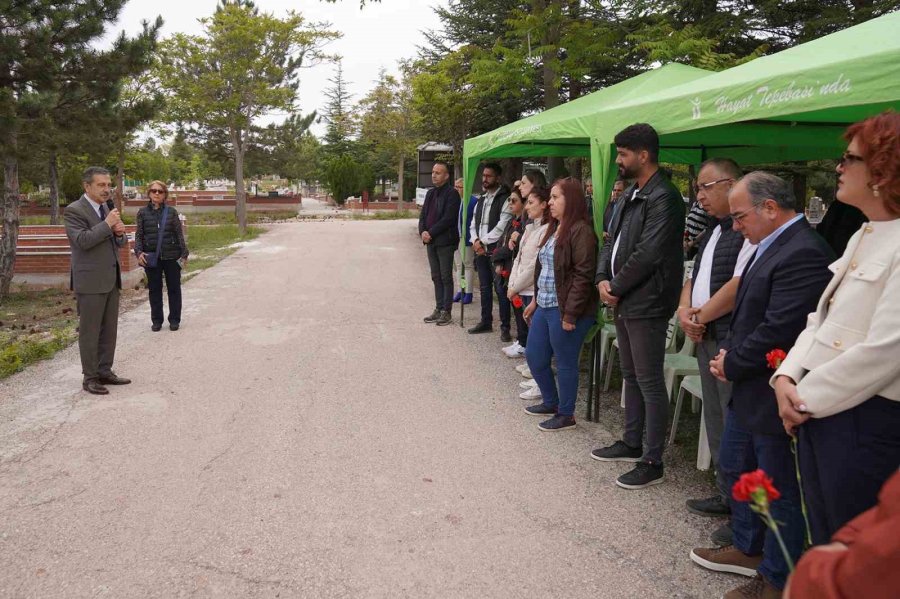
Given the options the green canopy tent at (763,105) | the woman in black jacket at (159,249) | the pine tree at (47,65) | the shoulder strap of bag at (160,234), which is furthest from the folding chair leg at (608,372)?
the pine tree at (47,65)

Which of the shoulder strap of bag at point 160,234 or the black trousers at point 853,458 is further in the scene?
the shoulder strap of bag at point 160,234

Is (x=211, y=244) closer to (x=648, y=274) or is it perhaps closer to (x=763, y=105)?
(x=648, y=274)

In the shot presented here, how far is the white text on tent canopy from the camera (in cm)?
281

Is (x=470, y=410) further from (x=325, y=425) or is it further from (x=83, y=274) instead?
(x=83, y=274)

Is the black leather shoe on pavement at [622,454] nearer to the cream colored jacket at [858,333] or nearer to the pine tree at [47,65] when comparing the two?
the cream colored jacket at [858,333]

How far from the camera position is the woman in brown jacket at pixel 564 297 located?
15.7 ft

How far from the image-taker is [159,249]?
8297 mm

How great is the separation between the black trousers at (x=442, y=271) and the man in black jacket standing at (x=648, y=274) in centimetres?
478

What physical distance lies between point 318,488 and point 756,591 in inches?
94.9

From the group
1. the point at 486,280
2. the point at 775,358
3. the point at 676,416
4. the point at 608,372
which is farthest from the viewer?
the point at 486,280

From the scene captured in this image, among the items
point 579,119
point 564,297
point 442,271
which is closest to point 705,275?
point 564,297

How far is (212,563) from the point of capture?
3.23m

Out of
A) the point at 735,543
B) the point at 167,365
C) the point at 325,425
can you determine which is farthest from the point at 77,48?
the point at 735,543

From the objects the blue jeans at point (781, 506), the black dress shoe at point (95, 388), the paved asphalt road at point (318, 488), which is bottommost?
the paved asphalt road at point (318, 488)
